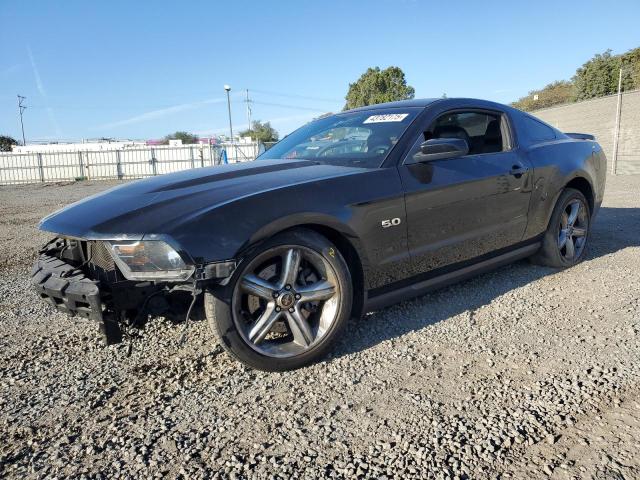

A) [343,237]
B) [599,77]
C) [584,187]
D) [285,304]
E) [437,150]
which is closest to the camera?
[285,304]

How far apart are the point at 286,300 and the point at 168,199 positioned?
2.70 feet

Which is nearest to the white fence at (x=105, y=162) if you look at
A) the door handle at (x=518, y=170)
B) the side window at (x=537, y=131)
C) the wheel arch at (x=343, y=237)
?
the side window at (x=537, y=131)

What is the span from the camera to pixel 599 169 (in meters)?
4.79

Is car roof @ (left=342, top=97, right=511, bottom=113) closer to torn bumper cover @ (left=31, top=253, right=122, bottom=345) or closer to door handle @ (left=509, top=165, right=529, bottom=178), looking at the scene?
door handle @ (left=509, top=165, right=529, bottom=178)

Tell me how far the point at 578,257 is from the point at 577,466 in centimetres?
324

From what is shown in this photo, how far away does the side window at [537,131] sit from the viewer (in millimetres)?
4184

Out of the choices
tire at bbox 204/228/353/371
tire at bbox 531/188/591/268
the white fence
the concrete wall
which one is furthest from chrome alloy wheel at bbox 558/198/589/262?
the white fence

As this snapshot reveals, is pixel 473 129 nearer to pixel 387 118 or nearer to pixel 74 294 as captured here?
pixel 387 118

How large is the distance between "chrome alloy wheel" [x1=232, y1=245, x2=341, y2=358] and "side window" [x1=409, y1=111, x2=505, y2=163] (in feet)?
4.49

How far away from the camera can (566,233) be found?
4.42m

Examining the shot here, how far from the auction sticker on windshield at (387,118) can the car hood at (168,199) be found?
62cm

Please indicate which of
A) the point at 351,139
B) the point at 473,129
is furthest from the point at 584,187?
the point at 351,139

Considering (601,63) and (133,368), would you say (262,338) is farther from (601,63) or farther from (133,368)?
(601,63)

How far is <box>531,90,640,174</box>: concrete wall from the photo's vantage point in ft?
54.7
